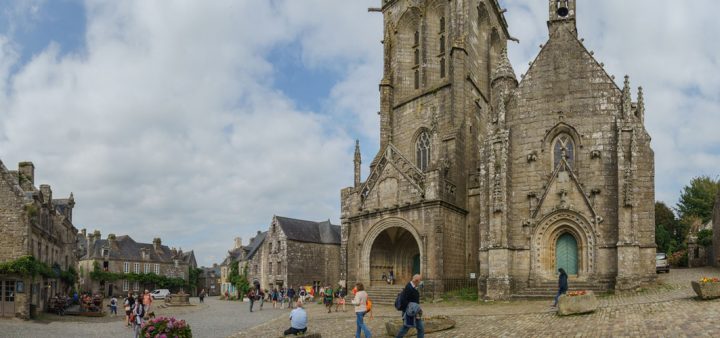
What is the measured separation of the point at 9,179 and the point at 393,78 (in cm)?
1930

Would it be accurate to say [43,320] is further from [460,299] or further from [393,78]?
[393,78]

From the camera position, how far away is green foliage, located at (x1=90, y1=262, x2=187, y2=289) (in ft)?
189

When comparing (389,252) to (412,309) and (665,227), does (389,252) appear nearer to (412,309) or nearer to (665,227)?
(412,309)

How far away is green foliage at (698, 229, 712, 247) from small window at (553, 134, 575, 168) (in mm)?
16762

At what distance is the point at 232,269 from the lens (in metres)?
54.9

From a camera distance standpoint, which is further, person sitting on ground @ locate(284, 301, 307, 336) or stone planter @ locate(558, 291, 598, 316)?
stone planter @ locate(558, 291, 598, 316)

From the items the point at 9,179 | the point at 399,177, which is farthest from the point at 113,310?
the point at 399,177

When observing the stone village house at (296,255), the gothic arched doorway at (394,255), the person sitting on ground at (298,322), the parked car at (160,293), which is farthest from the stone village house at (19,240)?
the parked car at (160,293)

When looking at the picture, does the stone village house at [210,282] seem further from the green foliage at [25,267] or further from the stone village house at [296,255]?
the green foliage at [25,267]

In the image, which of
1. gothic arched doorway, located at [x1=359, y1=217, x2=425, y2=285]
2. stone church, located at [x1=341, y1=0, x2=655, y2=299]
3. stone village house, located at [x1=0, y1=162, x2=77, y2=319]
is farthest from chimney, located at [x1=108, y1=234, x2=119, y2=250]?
gothic arched doorway, located at [x1=359, y1=217, x2=425, y2=285]

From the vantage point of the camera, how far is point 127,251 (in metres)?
62.1

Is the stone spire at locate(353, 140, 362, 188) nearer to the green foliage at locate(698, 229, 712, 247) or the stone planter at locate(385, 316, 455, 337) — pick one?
the stone planter at locate(385, 316, 455, 337)

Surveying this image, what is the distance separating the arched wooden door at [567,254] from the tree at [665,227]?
2355cm

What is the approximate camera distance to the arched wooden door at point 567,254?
22.3 metres
